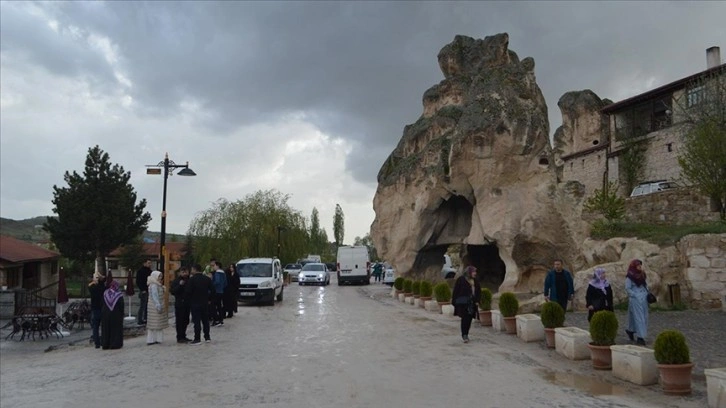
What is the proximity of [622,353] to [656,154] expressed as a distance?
31207mm

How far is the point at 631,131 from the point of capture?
38.1 m

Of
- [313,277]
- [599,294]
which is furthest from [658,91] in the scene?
[599,294]

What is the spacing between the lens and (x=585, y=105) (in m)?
47.1

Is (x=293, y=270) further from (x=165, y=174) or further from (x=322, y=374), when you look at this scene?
(x=322, y=374)

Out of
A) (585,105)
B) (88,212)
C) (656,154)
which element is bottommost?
(88,212)

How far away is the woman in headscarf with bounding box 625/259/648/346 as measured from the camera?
1041 centimetres

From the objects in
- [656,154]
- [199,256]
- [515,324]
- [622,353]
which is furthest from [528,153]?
[199,256]

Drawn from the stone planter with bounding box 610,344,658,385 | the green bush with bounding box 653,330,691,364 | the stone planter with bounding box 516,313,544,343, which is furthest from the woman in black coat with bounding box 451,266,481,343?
the green bush with bounding box 653,330,691,364

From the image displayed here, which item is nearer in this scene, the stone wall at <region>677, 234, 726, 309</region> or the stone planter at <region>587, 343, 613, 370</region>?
the stone planter at <region>587, 343, 613, 370</region>

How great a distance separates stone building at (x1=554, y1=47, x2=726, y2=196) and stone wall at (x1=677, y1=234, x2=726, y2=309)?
1183cm

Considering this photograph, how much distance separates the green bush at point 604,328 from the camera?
9156 mm

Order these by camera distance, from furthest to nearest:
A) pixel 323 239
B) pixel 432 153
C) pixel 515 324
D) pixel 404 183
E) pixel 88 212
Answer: pixel 323 239 < pixel 88 212 < pixel 404 183 < pixel 432 153 < pixel 515 324

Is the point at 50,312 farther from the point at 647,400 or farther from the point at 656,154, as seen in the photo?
the point at 656,154

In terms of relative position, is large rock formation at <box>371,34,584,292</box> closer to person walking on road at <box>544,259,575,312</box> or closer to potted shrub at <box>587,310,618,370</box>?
person walking on road at <box>544,259,575,312</box>
